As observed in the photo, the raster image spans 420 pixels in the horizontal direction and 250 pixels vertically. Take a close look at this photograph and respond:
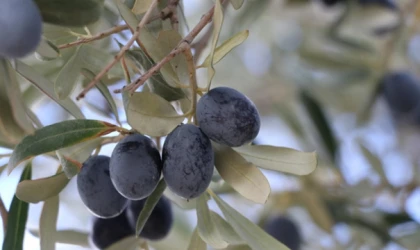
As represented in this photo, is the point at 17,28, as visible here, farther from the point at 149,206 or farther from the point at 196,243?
the point at 196,243

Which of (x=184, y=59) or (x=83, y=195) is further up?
(x=184, y=59)

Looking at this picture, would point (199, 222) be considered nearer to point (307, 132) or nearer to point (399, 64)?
point (307, 132)

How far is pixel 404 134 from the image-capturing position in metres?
1.51

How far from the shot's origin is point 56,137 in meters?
0.65

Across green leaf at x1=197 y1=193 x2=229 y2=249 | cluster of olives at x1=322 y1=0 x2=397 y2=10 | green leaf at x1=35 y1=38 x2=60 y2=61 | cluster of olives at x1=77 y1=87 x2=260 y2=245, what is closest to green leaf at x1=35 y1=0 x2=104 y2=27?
green leaf at x1=35 y1=38 x2=60 y2=61

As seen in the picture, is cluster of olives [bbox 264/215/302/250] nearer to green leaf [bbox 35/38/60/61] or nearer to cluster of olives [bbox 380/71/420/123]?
cluster of olives [bbox 380/71/420/123]

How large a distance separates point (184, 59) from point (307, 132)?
46.7 inches

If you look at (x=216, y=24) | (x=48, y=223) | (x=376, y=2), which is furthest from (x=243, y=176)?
(x=376, y=2)

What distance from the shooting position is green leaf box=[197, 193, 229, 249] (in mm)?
699

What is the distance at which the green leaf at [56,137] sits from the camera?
631 millimetres

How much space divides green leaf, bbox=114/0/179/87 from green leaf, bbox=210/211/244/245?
0.19 metres

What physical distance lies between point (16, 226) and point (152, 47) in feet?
0.88

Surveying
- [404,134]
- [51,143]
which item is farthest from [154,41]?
[404,134]

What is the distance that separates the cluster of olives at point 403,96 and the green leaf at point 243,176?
83 centimetres
